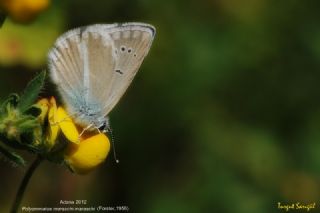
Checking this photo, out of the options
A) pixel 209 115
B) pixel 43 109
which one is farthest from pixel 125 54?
pixel 209 115

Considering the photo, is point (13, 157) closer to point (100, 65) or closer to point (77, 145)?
point (77, 145)

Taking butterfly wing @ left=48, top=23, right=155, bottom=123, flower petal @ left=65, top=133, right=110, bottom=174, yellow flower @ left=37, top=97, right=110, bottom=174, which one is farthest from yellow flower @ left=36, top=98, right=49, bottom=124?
butterfly wing @ left=48, top=23, right=155, bottom=123

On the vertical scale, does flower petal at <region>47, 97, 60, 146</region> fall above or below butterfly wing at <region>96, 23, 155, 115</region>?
below

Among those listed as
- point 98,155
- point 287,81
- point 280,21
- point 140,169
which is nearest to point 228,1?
point 280,21

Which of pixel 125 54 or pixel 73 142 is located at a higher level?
pixel 125 54

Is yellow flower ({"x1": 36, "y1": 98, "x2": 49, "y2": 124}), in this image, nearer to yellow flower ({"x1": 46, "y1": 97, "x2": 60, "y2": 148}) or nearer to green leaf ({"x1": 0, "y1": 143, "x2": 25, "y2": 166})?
yellow flower ({"x1": 46, "y1": 97, "x2": 60, "y2": 148})
